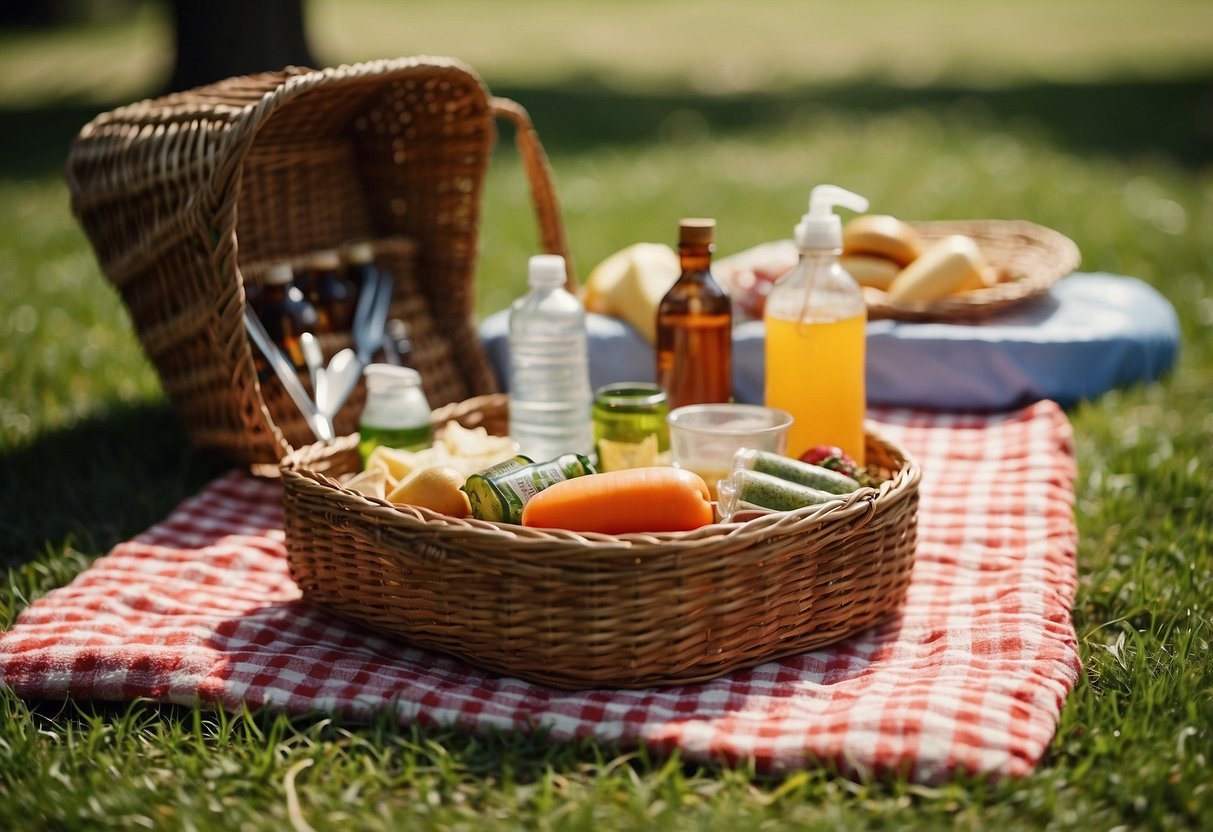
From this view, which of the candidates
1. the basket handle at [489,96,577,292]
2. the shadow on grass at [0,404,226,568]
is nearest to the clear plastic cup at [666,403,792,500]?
the basket handle at [489,96,577,292]

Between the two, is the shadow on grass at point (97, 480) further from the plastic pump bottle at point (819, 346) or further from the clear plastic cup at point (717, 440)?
the plastic pump bottle at point (819, 346)

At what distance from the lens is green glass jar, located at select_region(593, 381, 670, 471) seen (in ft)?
6.64

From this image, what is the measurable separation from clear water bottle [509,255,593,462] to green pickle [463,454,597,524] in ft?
1.30

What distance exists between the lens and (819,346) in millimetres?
2094

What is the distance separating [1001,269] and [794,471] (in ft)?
5.87

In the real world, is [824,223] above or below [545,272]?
above

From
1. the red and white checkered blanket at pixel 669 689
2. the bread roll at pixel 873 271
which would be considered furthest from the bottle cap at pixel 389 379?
the bread roll at pixel 873 271

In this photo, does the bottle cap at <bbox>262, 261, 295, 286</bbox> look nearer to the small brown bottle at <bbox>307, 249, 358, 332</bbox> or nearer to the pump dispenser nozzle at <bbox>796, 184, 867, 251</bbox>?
the small brown bottle at <bbox>307, 249, 358, 332</bbox>

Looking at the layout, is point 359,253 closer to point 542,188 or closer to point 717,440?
point 542,188

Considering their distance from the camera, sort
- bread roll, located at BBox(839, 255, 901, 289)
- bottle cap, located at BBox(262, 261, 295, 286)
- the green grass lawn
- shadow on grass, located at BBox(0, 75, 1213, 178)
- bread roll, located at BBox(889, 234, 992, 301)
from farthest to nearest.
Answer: shadow on grass, located at BBox(0, 75, 1213, 178) < bread roll, located at BBox(839, 255, 901, 289) < bread roll, located at BBox(889, 234, 992, 301) < bottle cap, located at BBox(262, 261, 295, 286) < the green grass lawn

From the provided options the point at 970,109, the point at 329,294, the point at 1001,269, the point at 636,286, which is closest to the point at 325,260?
the point at 329,294

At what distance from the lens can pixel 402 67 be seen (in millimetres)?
2311

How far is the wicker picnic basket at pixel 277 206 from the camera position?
2.18 meters

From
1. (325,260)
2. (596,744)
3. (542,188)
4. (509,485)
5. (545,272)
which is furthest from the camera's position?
(542,188)
